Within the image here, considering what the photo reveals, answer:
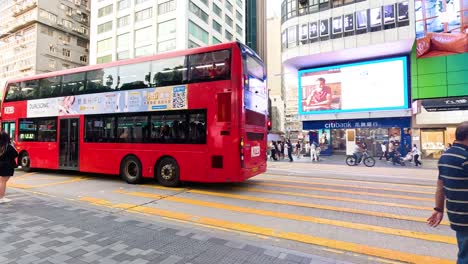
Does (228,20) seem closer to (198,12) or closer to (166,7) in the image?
(198,12)

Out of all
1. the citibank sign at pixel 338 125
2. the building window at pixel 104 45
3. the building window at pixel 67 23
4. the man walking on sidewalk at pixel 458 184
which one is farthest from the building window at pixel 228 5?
the man walking on sidewalk at pixel 458 184

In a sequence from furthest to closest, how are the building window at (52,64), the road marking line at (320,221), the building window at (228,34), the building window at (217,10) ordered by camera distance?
the building window at (228,34) → the building window at (52,64) → the building window at (217,10) → the road marking line at (320,221)

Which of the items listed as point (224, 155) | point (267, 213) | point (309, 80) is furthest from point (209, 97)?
point (309, 80)

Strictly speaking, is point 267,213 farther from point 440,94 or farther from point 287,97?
point 287,97

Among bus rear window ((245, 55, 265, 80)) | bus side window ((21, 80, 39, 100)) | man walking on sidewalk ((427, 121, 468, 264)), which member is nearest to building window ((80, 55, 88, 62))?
bus side window ((21, 80, 39, 100))

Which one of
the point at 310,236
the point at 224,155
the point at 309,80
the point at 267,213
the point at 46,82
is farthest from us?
the point at 309,80

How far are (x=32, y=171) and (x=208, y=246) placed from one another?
11.7 m

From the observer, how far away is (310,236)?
4.43 metres

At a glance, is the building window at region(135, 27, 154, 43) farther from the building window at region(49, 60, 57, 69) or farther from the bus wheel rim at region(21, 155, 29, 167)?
the bus wheel rim at region(21, 155, 29, 167)

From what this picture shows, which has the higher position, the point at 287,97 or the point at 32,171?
the point at 287,97

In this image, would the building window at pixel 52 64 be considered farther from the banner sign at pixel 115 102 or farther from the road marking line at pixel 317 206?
the road marking line at pixel 317 206

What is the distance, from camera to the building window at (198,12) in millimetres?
38331

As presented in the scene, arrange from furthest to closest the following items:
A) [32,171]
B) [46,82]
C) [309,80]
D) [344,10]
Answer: [309,80] < [344,10] < [32,171] < [46,82]

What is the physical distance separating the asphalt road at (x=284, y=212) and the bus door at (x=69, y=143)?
84 cm
